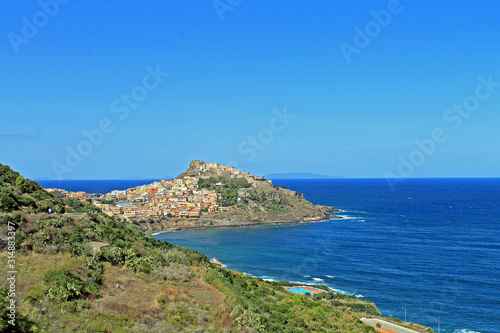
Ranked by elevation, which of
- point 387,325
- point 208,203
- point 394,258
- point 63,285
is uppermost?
point 208,203

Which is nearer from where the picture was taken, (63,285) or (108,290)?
(63,285)

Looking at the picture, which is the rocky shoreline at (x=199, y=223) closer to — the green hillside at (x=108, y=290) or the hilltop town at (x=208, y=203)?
the hilltop town at (x=208, y=203)

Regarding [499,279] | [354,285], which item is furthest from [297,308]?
[499,279]

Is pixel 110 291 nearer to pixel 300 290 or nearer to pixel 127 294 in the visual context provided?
pixel 127 294

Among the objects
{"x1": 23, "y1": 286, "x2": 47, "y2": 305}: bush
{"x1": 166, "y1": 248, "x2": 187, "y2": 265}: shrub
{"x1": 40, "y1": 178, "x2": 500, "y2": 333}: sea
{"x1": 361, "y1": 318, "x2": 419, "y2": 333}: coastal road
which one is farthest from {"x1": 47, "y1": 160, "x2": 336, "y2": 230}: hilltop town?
{"x1": 23, "y1": 286, "x2": 47, "y2": 305}: bush

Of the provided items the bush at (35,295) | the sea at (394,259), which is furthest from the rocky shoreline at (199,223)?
the bush at (35,295)

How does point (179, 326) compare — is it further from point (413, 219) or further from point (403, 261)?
point (413, 219)

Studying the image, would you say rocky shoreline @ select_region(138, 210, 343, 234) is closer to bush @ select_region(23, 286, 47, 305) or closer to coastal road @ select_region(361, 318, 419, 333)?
coastal road @ select_region(361, 318, 419, 333)

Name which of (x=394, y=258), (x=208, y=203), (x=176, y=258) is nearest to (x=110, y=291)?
(x=176, y=258)
